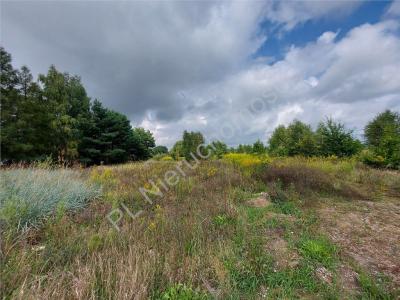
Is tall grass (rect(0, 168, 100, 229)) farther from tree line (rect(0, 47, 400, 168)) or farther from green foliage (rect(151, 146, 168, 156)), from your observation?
green foliage (rect(151, 146, 168, 156))

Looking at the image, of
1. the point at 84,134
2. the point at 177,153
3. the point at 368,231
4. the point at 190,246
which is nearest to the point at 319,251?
the point at 368,231

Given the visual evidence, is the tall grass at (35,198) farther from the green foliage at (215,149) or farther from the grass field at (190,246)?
the green foliage at (215,149)

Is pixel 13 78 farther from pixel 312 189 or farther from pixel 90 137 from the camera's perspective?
pixel 312 189

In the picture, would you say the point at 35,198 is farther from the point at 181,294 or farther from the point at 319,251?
the point at 319,251

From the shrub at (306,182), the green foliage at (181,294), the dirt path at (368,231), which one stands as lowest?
the dirt path at (368,231)

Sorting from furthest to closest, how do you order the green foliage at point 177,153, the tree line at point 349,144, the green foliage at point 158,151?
the green foliage at point 158,151, the green foliage at point 177,153, the tree line at point 349,144

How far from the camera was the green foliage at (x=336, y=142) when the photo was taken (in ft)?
46.6

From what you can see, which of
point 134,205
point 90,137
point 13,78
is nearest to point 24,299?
point 134,205

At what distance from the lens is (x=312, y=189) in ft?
20.0

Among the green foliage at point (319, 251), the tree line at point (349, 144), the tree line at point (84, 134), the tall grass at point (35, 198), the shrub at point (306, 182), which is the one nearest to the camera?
the green foliage at point (319, 251)

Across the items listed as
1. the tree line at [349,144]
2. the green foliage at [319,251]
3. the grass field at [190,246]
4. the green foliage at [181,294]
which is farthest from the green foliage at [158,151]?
the green foliage at [181,294]

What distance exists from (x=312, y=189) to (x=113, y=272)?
19.1 ft

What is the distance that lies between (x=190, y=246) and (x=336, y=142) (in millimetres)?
15579

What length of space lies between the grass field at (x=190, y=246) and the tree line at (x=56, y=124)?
13808 millimetres
